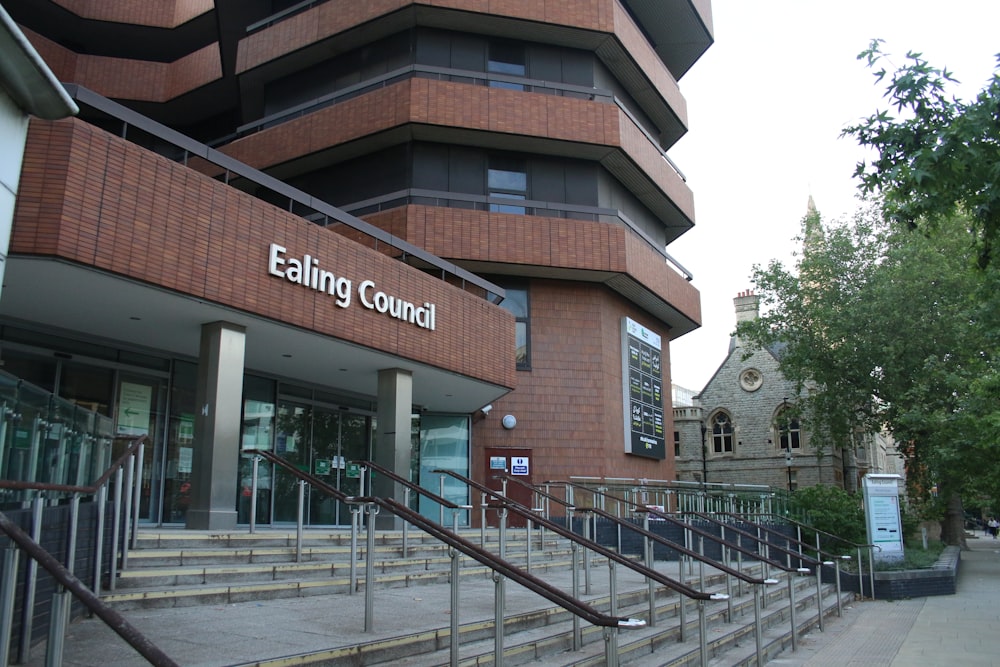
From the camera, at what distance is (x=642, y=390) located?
2192 centimetres

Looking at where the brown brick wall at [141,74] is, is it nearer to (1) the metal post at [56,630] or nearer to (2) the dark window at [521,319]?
(2) the dark window at [521,319]

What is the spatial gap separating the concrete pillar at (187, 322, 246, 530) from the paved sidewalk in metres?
7.20

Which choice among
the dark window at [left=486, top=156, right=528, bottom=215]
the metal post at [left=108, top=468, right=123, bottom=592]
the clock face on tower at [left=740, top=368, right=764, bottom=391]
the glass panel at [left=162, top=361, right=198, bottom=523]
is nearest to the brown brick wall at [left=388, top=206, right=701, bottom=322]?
the dark window at [left=486, top=156, right=528, bottom=215]

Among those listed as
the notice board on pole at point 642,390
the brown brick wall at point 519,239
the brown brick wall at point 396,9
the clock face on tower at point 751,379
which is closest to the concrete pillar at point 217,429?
the brown brick wall at point 519,239

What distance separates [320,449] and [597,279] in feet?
26.3

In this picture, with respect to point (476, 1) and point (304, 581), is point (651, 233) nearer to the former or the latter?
point (476, 1)

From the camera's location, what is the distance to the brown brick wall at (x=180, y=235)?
8.63 m

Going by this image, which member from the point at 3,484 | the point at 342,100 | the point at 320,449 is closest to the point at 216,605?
the point at 3,484

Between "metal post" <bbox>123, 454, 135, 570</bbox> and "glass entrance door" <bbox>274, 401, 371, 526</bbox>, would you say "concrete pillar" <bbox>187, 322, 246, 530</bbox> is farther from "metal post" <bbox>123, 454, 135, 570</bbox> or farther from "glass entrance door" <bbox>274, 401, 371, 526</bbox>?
"glass entrance door" <bbox>274, 401, 371, 526</bbox>

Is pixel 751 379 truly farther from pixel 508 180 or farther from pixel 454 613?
pixel 454 613

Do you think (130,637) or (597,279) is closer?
(130,637)

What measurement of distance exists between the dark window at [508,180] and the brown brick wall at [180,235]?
607 centimetres

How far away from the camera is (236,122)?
79.7 feet

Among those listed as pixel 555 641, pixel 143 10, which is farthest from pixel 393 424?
pixel 143 10
